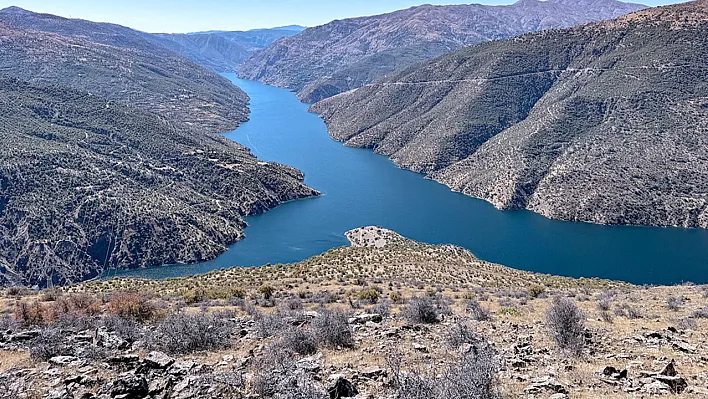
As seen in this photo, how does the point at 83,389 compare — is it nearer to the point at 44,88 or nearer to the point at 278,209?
the point at 278,209

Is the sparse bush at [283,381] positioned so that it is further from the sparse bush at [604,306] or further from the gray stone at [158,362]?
the sparse bush at [604,306]

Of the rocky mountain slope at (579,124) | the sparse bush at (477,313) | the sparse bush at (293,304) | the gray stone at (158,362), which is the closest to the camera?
the gray stone at (158,362)

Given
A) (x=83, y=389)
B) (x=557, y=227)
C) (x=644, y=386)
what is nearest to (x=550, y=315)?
(x=644, y=386)

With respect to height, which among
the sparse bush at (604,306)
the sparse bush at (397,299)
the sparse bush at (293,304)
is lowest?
the sparse bush at (293,304)

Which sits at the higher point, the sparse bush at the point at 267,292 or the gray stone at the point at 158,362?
the gray stone at the point at 158,362

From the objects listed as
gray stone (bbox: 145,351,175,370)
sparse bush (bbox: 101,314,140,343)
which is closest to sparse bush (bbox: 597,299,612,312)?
gray stone (bbox: 145,351,175,370)

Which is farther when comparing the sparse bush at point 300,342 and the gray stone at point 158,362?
the sparse bush at point 300,342

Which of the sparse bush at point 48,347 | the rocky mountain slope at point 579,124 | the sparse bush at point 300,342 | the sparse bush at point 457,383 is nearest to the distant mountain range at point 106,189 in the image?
the rocky mountain slope at point 579,124
